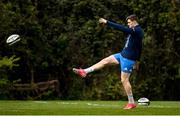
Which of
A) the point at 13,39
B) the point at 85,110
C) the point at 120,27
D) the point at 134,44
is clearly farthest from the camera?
the point at 13,39

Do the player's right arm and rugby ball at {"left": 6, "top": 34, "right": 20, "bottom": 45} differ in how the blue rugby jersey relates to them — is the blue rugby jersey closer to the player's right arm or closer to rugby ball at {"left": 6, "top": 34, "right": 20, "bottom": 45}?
the player's right arm

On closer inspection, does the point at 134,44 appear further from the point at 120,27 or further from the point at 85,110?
the point at 85,110

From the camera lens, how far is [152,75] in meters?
22.3

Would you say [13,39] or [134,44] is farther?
[13,39]

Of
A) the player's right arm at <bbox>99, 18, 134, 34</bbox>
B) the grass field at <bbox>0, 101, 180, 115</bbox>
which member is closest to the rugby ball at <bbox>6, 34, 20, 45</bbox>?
the grass field at <bbox>0, 101, 180, 115</bbox>

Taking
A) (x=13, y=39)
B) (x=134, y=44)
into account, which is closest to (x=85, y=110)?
(x=134, y=44)

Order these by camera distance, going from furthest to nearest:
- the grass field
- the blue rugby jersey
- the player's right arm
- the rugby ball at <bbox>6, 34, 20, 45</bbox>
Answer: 1. the rugby ball at <bbox>6, 34, 20, 45</bbox>
2. the blue rugby jersey
3. the player's right arm
4. the grass field

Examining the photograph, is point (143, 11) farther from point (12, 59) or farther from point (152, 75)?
point (12, 59)

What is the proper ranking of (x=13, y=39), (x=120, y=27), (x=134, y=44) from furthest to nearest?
(x=13, y=39), (x=134, y=44), (x=120, y=27)

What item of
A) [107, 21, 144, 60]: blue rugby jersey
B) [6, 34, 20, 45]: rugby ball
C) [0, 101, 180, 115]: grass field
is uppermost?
[6, 34, 20, 45]: rugby ball

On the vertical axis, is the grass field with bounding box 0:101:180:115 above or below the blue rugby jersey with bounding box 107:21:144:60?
below

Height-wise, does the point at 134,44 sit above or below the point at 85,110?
above

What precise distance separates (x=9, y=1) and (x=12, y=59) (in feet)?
8.82

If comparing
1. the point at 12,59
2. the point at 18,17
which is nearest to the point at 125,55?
the point at 12,59
